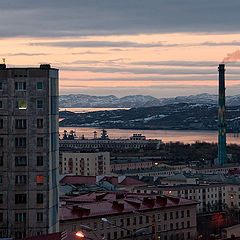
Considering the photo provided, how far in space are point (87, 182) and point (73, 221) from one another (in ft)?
114

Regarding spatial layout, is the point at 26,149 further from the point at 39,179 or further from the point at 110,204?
the point at 110,204

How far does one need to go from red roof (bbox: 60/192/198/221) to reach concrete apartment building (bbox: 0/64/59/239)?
1655cm

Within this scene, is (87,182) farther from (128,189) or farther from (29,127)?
(29,127)

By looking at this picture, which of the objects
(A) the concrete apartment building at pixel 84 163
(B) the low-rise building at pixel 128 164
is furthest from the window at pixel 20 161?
(B) the low-rise building at pixel 128 164

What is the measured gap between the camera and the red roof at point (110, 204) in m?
54.9

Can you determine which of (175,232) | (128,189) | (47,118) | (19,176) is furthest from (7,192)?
(128,189)

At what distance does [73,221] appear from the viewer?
53844 millimetres

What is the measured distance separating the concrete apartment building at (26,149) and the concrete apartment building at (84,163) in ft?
275

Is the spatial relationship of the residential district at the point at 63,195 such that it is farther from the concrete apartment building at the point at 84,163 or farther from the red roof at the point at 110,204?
the concrete apartment building at the point at 84,163

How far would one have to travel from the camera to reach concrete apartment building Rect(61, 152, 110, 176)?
120938 millimetres

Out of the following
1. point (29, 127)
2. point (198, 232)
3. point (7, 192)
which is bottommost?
point (198, 232)

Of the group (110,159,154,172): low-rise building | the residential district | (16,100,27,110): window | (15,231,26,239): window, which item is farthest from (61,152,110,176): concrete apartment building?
(15,231,26,239): window

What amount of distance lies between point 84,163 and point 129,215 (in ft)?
210

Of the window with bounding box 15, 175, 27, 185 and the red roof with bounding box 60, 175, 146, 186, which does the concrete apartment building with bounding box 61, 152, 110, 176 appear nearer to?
the red roof with bounding box 60, 175, 146, 186
